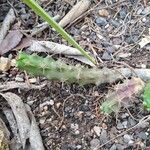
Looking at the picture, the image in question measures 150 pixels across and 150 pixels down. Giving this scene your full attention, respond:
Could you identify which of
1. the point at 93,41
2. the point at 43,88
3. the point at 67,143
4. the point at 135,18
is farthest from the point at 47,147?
the point at 135,18

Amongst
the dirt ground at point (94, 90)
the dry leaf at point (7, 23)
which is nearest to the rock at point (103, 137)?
the dirt ground at point (94, 90)

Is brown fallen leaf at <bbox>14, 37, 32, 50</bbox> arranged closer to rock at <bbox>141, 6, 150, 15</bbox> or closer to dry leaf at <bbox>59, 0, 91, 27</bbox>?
dry leaf at <bbox>59, 0, 91, 27</bbox>

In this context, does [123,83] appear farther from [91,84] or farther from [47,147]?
[47,147]

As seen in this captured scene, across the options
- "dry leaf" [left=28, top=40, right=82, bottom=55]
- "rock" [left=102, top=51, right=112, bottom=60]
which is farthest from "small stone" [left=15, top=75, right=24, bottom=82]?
"rock" [left=102, top=51, right=112, bottom=60]

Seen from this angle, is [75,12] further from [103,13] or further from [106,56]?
[106,56]

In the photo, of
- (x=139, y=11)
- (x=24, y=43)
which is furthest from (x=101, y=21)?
(x=24, y=43)

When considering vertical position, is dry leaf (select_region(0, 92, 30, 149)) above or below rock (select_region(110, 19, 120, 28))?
below
